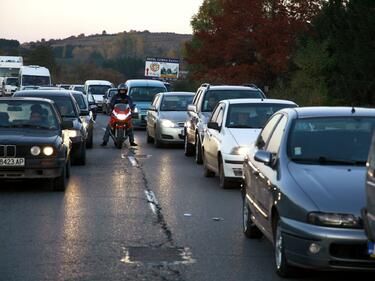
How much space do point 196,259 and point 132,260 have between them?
24.9 inches

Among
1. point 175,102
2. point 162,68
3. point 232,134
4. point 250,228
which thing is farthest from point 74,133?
point 162,68

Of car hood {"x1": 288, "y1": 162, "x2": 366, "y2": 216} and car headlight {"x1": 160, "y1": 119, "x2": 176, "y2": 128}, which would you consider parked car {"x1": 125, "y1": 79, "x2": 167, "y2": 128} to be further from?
car hood {"x1": 288, "y1": 162, "x2": 366, "y2": 216}

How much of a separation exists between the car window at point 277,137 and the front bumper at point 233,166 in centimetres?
504

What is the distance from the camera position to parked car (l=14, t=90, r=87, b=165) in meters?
18.2

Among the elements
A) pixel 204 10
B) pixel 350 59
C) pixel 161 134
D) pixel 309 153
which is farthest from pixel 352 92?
pixel 204 10

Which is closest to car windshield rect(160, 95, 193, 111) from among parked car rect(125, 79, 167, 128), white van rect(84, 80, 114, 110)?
parked car rect(125, 79, 167, 128)

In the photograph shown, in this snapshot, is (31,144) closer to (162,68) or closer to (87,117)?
(87,117)

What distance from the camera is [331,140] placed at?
8.46 m

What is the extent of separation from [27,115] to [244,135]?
12.3ft

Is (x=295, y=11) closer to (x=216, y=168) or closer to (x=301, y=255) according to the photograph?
(x=216, y=168)

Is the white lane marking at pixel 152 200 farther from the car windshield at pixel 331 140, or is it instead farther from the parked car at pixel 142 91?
the parked car at pixel 142 91

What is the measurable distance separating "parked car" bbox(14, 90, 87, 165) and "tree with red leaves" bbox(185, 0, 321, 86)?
67.0 feet

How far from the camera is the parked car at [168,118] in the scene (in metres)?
23.7

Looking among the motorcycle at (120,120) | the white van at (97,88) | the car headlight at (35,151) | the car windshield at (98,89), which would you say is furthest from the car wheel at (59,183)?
the car windshield at (98,89)
